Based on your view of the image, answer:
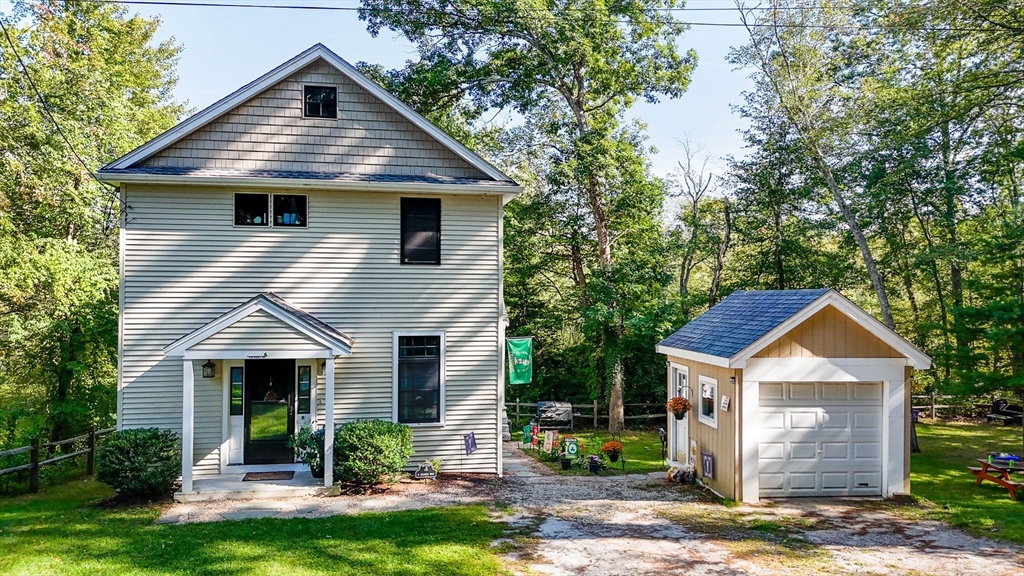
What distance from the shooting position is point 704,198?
2731 centimetres

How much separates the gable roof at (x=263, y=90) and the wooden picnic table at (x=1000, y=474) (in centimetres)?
1011

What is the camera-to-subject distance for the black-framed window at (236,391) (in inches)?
422

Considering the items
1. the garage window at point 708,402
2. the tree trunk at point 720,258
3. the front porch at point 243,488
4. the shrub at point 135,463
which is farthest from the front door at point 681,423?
the tree trunk at point 720,258

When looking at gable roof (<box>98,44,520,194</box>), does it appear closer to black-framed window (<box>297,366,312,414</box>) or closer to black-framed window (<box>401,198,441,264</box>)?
black-framed window (<box>401,198,441,264</box>)

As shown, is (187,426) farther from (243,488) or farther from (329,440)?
(329,440)

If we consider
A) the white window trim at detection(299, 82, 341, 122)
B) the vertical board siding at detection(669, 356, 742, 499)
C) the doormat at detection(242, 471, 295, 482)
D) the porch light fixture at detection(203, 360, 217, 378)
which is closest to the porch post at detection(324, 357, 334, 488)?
the doormat at detection(242, 471, 295, 482)

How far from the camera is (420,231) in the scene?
11469 mm

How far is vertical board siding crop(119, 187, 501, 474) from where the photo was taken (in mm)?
10492

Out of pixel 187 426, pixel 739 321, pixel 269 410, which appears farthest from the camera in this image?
pixel 739 321

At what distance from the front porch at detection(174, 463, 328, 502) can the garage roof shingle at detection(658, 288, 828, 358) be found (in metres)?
7.01

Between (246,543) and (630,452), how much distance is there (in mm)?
10427

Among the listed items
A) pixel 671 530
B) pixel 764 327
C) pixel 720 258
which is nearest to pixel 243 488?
pixel 671 530

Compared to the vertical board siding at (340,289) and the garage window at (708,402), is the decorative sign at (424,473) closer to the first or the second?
the vertical board siding at (340,289)

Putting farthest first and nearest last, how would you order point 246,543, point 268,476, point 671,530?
point 268,476, point 671,530, point 246,543
